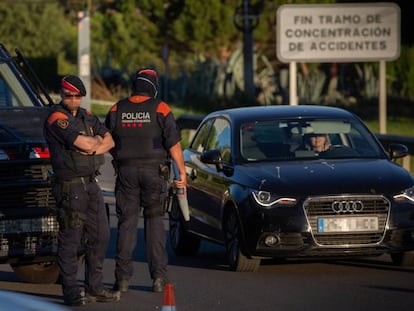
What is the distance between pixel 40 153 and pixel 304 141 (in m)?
2.93

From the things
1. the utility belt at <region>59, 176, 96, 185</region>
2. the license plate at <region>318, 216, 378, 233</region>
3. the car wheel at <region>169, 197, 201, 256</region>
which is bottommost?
the car wheel at <region>169, 197, 201, 256</region>

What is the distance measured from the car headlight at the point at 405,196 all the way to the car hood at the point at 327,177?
0.05 metres

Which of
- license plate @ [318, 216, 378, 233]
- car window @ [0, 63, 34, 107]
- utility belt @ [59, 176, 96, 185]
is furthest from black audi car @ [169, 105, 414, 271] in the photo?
utility belt @ [59, 176, 96, 185]

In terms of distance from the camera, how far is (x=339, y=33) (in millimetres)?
27734

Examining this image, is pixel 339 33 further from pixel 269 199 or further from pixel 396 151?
pixel 269 199

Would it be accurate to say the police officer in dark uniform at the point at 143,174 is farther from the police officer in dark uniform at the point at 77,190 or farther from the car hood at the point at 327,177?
the car hood at the point at 327,177

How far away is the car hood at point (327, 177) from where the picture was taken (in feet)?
39.3

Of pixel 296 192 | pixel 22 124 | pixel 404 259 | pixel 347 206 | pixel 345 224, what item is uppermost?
pixel 22 124

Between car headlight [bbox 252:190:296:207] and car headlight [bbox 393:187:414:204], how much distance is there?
931mm

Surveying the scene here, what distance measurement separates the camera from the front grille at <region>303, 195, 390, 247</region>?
38.9ft

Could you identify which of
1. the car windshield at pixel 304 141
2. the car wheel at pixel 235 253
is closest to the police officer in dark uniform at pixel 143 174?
the car wheel at pixel 235 253

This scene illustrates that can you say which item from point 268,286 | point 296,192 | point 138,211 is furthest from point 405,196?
point 138,211

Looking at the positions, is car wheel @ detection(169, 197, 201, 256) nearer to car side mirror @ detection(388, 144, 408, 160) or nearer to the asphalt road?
the asphalt road

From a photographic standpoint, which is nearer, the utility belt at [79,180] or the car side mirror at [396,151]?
the utility belt at [79,180]
